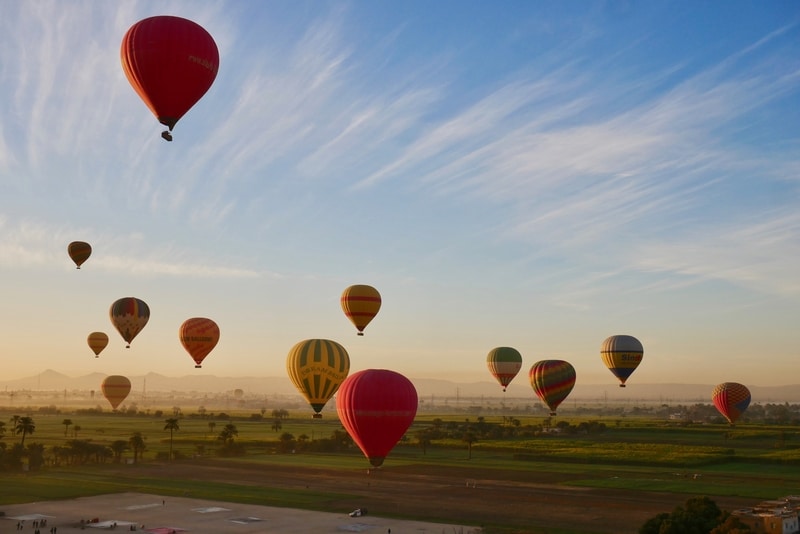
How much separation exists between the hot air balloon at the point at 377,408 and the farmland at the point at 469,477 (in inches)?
435

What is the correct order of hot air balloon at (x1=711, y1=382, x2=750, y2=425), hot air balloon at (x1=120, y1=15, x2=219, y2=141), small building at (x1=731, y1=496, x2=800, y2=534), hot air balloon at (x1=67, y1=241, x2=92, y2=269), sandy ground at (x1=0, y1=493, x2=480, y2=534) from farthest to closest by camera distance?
hot air balloon at (x1=711, y1=382, x2=750, y2=425) < hot air balloon at (x1=67, y1=241, x2=92, y2=269) < sandy ground at (x1=0, y1=493, x2=480, y2=534) < small building at (x1=731, y1=496, x2=800, y2=534) < hot air balloon at (x1=120, y1=15, x2=219, y2=141)

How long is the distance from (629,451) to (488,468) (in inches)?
914

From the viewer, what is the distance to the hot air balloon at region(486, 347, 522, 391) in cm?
9038

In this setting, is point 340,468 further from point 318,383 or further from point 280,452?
point 318,383

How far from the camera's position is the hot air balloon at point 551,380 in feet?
282

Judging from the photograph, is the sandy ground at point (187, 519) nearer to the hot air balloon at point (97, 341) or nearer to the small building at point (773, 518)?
the small building at point (773, 518)

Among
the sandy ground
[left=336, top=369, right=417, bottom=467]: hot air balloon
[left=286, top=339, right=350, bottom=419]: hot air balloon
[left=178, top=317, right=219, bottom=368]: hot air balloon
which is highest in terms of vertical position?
[left=178, top=317, right=219, bottom=368]: hot air balloon

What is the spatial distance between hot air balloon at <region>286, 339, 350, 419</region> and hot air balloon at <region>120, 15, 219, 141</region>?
24710 millimetres

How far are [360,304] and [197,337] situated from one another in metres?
21.2

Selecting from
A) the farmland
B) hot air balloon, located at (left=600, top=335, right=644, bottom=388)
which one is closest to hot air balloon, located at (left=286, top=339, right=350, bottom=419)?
the farmland

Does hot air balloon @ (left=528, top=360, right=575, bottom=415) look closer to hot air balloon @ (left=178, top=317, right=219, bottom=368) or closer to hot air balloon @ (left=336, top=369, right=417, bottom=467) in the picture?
hot air balloon @ (left=178, top=317, right=219, bottom=368)

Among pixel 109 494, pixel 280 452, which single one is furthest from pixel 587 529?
pixel 280 452

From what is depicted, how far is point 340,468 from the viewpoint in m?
91.2

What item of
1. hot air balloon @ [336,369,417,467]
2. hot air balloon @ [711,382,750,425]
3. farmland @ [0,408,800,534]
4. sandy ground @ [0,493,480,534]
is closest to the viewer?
hot air balloon @ [336,369,417,467]
